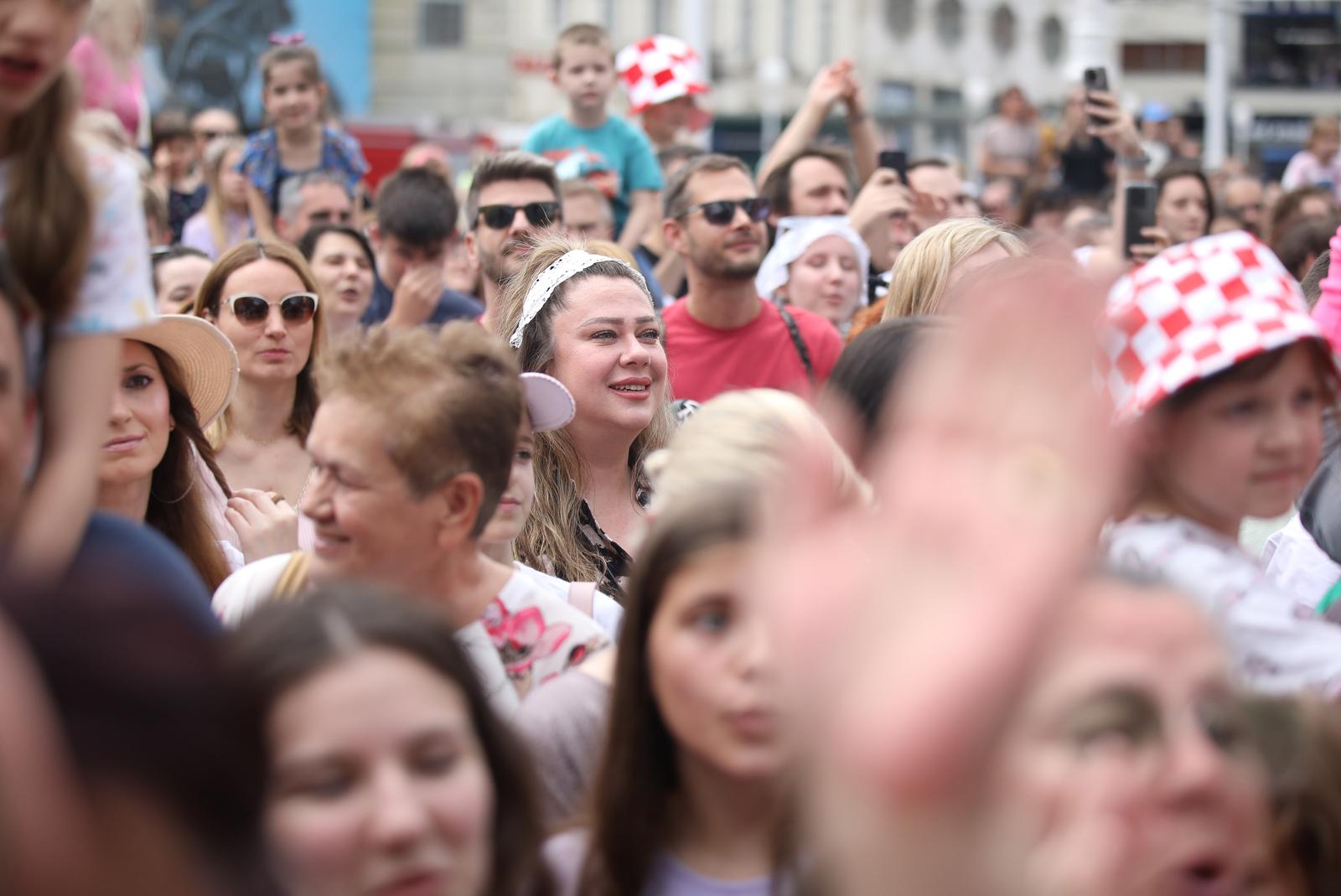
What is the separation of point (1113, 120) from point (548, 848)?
5.75 meters

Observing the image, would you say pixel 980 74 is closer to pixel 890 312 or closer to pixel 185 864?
pixel 890 312

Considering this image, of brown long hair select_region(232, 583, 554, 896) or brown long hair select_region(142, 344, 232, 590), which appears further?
brown long hair select_region(142, 344, 232, 590)

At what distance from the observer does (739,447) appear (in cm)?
242

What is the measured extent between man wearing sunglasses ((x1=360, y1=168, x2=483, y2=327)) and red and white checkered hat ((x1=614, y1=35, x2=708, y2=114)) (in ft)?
7.97

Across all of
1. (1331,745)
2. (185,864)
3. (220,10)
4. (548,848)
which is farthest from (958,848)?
(220,10)

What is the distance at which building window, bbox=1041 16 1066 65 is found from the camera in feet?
186

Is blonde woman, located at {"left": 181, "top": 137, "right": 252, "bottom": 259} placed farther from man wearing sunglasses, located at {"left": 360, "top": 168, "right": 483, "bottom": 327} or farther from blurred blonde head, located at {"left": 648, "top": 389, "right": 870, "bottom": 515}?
blurred blonde head, located at {"left": 648, "top": 389, "right": 870, "bottom": 515}

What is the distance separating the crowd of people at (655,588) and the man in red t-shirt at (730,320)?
927mm

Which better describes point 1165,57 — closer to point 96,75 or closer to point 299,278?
point 96,75

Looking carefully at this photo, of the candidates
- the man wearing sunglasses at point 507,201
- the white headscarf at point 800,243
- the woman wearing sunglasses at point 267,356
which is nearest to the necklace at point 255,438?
the woman wearing sunglasses at point 267,356

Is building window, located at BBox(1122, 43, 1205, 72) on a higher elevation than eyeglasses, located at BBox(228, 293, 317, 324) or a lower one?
higher

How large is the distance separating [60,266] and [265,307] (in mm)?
3123

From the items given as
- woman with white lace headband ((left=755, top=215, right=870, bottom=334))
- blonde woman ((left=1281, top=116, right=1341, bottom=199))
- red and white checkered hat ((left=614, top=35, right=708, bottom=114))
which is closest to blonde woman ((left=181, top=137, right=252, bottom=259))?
red and white checkered hat ((left=614, top=35, right=708, bottom=114))

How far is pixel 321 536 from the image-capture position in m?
2.98
